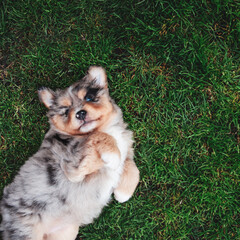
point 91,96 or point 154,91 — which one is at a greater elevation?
point 91,96

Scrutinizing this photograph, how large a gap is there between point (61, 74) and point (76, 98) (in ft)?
3.22

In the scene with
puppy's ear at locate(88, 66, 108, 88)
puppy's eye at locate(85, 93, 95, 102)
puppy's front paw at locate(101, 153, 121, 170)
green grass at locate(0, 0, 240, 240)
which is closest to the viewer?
puppy's front paw at locate(101, 153, 121, 170)

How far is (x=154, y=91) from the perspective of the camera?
445 cm

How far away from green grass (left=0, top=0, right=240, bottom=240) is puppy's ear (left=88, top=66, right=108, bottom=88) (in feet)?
1.73

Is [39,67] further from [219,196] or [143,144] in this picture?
[219,196]

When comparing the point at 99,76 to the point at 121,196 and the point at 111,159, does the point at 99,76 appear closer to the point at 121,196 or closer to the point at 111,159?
the point at 111,159

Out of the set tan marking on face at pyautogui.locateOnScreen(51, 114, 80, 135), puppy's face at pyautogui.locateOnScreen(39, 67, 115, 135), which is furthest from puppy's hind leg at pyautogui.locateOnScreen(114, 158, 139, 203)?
tan marking on face at pyautogui.locateOnScreen(51, 114, 80, 135)

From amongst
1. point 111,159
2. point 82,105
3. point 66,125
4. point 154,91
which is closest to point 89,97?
point 82,105

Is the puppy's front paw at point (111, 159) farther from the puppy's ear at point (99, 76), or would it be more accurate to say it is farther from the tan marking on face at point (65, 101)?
the puppy's ear at point (99, 76)

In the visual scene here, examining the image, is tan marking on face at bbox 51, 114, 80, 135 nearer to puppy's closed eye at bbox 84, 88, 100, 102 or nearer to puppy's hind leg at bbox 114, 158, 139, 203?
puppy's closed eye at bbox 84, 88, 100, 102

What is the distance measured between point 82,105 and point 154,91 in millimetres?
1352

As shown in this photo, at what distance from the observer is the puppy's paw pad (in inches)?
158

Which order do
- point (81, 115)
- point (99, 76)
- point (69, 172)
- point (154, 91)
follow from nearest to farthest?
point (69, 172)
point (81, 115)
point (99, 76)
point (154, 91)

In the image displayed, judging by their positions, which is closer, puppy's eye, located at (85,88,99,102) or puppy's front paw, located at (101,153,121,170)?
puppy's front paw, located at (101,153,121,170)
